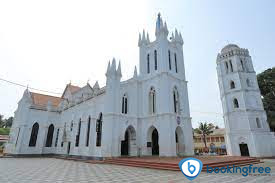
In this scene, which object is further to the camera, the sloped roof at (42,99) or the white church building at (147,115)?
the sloped roof at (42,99)

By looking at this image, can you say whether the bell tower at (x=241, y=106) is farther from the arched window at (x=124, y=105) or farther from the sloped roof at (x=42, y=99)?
the sloped roof at (x=42, y=99)

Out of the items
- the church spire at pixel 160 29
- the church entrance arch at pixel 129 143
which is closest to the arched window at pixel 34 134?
the church entrance arch at pixel 129 143

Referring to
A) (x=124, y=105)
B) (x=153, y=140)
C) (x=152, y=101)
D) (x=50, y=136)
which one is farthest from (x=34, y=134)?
(x=152, y=101)

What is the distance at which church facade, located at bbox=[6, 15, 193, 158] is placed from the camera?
739 inches

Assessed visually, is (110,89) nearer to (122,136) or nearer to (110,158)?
(122,136)

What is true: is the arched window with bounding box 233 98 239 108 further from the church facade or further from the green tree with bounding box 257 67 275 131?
the church facade

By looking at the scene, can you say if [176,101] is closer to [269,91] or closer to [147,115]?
[147,115]

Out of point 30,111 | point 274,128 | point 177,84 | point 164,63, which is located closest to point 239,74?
point 274,128

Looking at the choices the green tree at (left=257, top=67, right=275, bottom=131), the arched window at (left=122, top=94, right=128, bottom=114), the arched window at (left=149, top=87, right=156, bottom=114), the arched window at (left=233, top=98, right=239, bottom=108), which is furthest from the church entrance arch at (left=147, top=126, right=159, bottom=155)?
the green tree at (left=257, top=67, right=275, bottom=131)

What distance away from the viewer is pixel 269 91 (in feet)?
108

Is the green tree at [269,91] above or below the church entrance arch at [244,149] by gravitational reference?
above

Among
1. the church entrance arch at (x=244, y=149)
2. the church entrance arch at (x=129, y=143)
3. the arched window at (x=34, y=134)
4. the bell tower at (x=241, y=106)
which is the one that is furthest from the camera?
the arched window at (x=34, y=134)

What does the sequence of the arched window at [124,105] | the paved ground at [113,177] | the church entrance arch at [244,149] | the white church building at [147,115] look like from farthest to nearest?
the church entrance arch at [244,149], the arched window at [124,105], the white church building at [147,115], the paved ground at [113,177]

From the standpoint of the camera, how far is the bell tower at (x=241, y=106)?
86.9 ft
